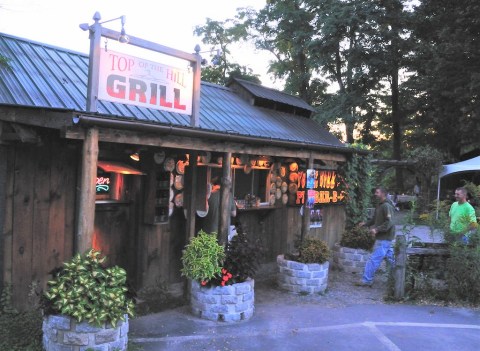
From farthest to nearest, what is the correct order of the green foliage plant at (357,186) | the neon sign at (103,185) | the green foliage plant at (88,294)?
1. the green foliage plant at (357,186)
2. the neon sign at (103,185)
3. the green foliage plant at (88,294)

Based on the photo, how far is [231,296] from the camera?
19.7ft

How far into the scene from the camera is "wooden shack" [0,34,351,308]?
523 cm

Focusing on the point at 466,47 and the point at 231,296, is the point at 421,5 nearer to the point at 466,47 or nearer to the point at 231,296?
the point at 466,47

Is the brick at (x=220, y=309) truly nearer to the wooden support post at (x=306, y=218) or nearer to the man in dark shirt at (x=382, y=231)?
the wooden support post at (x=306, y=218)

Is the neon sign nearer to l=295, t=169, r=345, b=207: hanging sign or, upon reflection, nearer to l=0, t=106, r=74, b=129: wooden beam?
l=0, t=106, r=74, b=129: wooden beam

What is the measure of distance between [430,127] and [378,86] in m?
3.89

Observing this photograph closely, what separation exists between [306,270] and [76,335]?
4400mm

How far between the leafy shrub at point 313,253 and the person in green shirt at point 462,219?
2.19 meters

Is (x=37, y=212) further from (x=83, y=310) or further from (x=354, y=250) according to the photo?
(x=354, y=250)

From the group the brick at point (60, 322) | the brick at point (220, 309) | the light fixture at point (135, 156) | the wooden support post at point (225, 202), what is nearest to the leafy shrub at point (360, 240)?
the wooden support post at point (225, 202)

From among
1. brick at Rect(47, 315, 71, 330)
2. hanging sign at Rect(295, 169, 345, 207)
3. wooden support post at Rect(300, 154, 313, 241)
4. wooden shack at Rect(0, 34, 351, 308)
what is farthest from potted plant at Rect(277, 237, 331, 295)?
brick at Rect(47, 315, 71, 330)

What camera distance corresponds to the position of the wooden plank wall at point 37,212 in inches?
214

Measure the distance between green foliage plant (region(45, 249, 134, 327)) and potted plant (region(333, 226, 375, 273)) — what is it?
20.8 feet

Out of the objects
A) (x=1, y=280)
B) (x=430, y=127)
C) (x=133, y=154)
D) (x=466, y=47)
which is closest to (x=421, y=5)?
(x=466, y=47)
